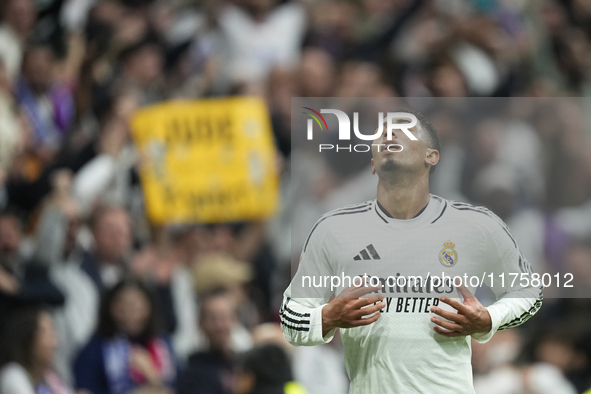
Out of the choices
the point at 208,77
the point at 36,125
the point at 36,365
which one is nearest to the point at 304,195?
the point at 36,365

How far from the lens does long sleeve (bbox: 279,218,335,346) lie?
244 cm

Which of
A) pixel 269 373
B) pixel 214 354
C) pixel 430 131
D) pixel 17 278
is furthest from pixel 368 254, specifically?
pixel 17 278

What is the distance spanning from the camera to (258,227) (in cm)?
642

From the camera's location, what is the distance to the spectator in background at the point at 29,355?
16.1 ft

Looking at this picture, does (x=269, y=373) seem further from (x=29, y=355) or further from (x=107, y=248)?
(x=107, y=248)

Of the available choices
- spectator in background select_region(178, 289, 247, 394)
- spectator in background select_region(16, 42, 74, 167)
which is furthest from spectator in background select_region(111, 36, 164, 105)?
spectator in background select_region(178, 289, 247, 394)

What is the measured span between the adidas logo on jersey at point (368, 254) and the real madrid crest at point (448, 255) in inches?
6.3

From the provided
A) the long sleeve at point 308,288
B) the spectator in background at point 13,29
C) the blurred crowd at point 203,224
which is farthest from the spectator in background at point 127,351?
the long sleeve at point 308,288

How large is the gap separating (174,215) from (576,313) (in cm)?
273

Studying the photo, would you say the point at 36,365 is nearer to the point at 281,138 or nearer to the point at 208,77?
the point at 281,138

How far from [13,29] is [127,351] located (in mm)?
3087

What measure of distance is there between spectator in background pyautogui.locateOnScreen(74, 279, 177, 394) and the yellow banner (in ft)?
3.57

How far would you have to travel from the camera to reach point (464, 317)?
232 cm

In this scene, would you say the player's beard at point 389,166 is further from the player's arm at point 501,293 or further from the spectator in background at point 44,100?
the spectator in background at point 44,100
